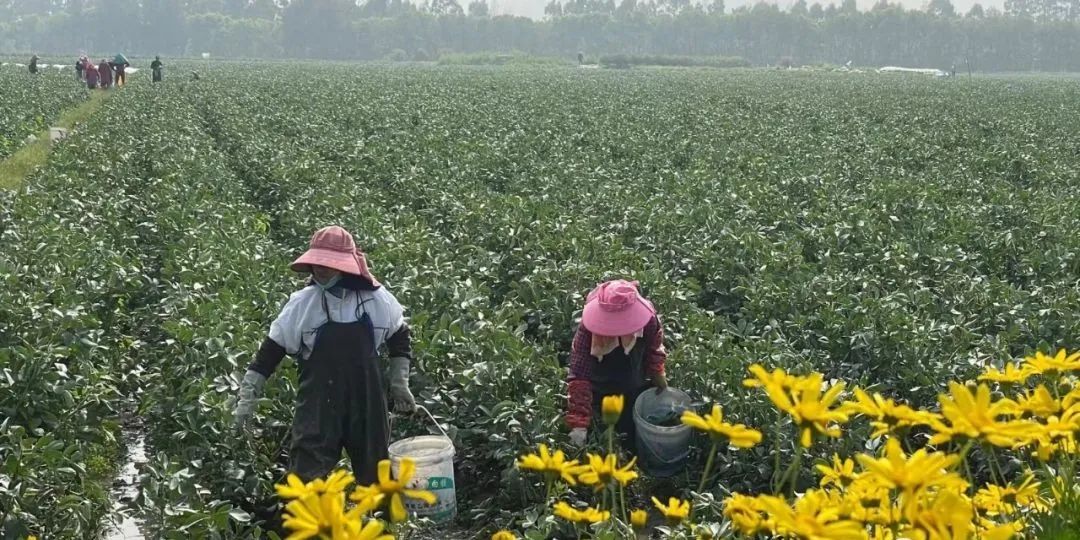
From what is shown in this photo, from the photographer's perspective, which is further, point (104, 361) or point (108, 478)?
point (104, 361)

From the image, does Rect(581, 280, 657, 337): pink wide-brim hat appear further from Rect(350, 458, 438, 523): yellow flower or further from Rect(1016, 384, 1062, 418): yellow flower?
Rect(350, 458, 438, 523): yellow flower

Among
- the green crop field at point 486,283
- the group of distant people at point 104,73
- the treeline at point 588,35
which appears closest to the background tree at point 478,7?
the treeline at point 588,35

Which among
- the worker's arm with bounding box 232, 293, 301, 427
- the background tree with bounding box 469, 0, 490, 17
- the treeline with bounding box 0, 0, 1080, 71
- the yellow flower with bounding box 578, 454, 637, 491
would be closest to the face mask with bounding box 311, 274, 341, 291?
the worker's arm with bounding box 232, 293, 301, 427

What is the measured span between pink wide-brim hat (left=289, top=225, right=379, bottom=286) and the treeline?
11382cm

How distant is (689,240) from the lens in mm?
9016

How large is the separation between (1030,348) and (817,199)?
5.24 metres

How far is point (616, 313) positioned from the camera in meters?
4.90

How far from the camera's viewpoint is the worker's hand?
5.12m

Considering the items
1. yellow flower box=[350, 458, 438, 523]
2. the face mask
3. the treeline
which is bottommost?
the face mask

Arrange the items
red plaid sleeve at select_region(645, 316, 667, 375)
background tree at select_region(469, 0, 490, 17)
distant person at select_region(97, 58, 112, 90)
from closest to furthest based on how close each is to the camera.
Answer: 1. red plaid sleeve at select_region(645, 316, 667, 375)
2. distant person at select_region(97, 58, 112, 90)
3. background tree at select_region(469, 0, 490, 17)

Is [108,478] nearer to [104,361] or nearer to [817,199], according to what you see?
[104,361]

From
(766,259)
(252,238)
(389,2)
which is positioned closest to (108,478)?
(252,238)

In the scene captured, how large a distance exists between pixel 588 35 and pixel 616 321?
13099cm

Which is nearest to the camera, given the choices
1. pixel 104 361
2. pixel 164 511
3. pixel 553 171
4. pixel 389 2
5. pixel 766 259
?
pixel 164 511
